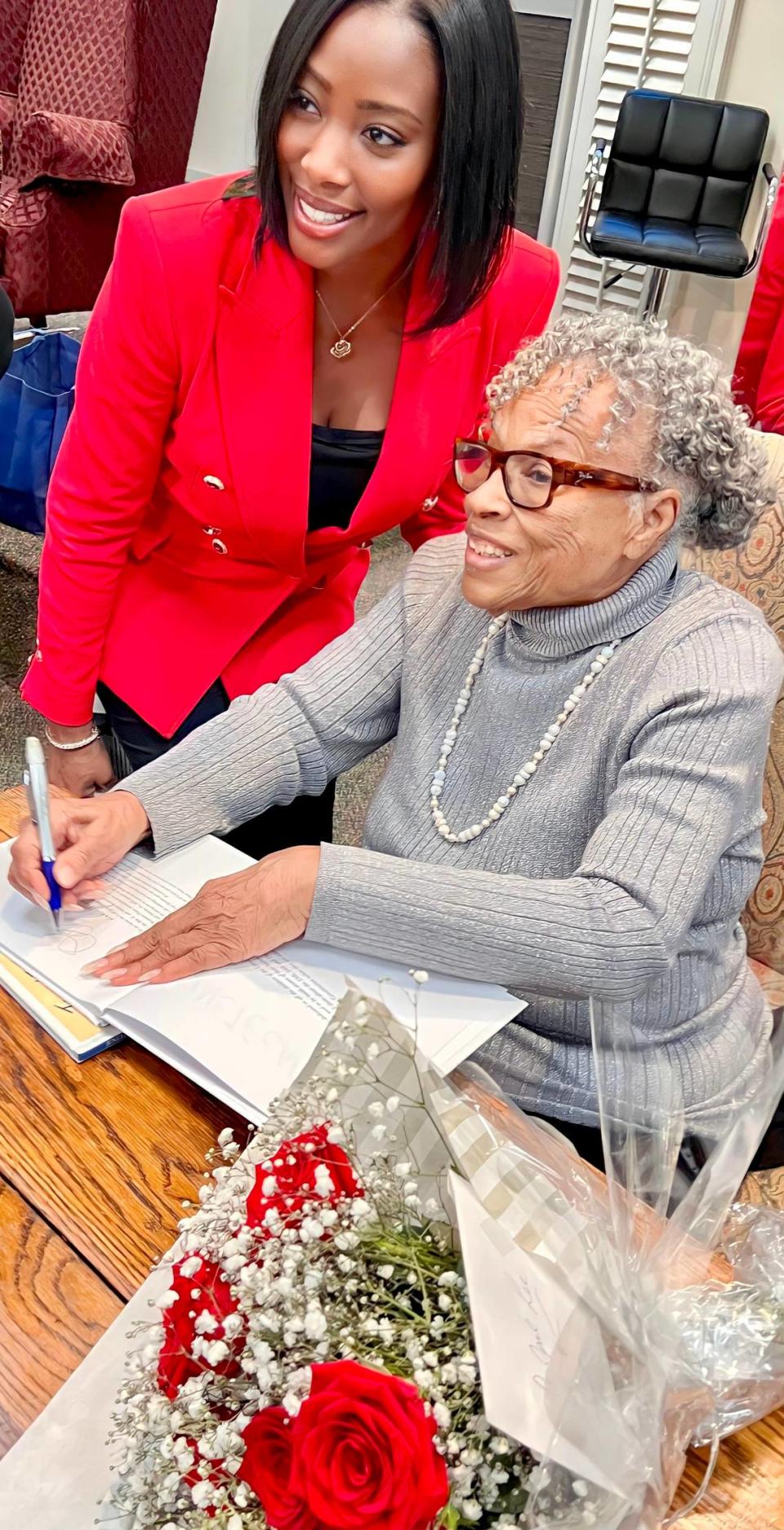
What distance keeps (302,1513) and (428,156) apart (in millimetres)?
1160

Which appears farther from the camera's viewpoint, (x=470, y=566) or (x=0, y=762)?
(x=0, y=762)

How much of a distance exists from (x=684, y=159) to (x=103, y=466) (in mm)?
3172

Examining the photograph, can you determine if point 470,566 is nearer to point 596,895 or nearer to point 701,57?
Answer: point 596,895

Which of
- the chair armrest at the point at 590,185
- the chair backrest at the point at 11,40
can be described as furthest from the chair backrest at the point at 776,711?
the chair backrest at the point at 11,40

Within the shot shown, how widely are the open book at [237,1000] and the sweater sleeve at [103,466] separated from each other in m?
0.46

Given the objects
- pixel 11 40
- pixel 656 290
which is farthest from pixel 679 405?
pixel 11 40

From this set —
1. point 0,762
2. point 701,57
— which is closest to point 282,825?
point 0,762

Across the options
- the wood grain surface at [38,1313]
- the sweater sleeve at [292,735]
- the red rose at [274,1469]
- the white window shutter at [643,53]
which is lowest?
the wood grain surface at [38,1313]

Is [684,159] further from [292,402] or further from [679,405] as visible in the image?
[679,405]

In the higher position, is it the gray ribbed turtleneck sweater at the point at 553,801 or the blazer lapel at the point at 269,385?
the blazer lapel at the point at 269,385

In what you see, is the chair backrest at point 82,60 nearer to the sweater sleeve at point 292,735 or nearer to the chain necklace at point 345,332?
the chain necklace at point 345,332

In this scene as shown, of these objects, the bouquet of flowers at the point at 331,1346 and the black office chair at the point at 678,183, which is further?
the black office chair at the point at 678,183

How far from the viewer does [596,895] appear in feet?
3.59

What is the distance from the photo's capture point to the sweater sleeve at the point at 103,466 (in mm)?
1364
